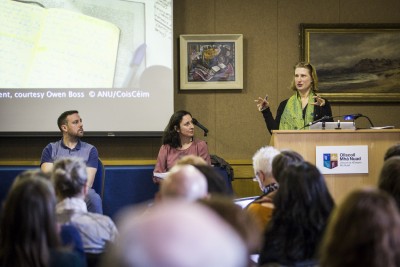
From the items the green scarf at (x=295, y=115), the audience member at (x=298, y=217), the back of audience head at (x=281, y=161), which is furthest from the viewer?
the green scarf at (x=295, y=115)

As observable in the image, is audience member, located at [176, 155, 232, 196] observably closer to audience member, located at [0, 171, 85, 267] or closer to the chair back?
audience member, located at [0, 171, 85, 267]

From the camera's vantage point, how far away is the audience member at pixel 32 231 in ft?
6.37

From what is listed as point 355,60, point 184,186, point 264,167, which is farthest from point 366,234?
point 355,60

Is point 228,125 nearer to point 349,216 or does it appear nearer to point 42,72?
point 42,72

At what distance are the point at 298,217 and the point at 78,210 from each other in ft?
3.04

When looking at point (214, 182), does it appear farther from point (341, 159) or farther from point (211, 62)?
point (211, 62)

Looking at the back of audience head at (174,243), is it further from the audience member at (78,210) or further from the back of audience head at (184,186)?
the audience member at (78,210)

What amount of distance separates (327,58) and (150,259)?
6046 mm

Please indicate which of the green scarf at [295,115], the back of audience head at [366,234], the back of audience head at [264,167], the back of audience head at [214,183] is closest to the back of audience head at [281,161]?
the back of audience head at [264,167]

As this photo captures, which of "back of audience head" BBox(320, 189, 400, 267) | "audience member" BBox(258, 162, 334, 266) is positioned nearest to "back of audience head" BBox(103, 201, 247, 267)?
"back of audience head" BBox(320, 189, 400, 267)

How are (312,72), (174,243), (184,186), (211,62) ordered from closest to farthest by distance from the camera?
(174,243), (184,186), (312,72), (211,62)

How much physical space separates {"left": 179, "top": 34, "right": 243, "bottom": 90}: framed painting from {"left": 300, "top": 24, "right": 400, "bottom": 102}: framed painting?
Answer: 700 mm

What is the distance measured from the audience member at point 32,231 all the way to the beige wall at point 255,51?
4.49m

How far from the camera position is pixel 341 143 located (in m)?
4.36
